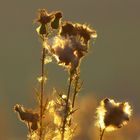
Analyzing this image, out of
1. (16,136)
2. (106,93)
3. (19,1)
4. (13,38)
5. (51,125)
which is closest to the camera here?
(51,125)

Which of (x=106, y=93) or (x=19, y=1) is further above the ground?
(x=19, y=1)

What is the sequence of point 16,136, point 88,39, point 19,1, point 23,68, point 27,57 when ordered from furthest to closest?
point 19,1, point 27,57, point 23,68, point 16,136, point 88,39

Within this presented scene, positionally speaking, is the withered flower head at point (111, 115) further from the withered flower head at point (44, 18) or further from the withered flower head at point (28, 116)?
the withered flower head at point (44, 18)

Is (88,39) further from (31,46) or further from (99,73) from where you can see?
(31,46)

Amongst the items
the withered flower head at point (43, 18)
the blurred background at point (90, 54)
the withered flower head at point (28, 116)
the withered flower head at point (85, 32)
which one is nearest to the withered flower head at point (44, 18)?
the withered flower head at point (43, 18)

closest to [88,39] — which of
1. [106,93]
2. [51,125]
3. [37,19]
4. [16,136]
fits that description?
[37,19]

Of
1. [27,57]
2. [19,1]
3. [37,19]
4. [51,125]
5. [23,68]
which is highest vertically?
[19,1]
